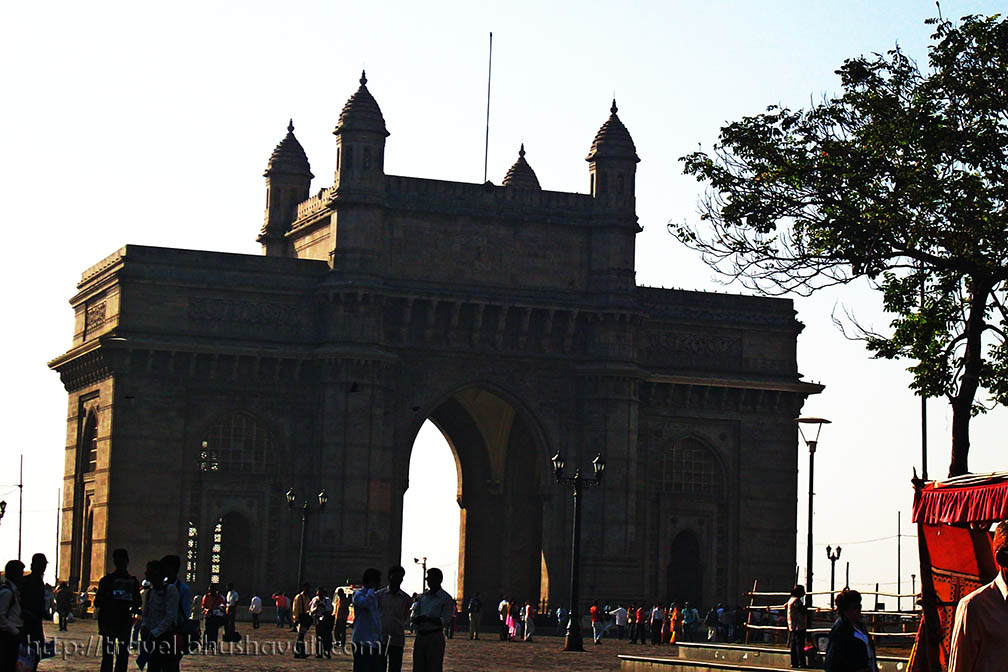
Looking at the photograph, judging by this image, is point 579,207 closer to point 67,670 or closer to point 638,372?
point 638,372

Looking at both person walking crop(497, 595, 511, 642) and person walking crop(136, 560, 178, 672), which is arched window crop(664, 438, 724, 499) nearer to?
person walking crop(497, 595, 511, 642)

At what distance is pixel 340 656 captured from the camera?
40.8m

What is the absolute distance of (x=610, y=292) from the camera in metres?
65.9

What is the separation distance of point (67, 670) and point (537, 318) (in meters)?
36.9

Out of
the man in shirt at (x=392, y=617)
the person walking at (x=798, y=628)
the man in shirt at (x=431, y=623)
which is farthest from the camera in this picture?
the person walking at (x=798, y=628)

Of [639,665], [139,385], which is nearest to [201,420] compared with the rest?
[139,385]

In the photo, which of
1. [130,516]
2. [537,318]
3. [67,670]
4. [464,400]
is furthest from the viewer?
[464,400]

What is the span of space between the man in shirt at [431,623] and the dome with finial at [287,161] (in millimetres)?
51474

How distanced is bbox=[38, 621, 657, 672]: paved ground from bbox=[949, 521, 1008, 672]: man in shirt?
70.3 ft

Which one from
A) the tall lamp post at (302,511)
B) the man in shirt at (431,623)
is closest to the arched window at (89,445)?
the tall lamp post at (302,511)

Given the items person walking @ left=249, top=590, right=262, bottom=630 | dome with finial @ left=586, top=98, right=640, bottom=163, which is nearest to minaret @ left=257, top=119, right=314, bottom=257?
dome with finial @ left=586, top=98, right=640, bottom=163

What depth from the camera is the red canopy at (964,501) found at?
18.8 meters

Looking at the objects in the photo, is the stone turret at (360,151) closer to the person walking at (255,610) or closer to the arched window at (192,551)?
the arched window at (192,551)

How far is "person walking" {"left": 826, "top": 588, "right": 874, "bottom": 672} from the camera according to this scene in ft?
54.9
